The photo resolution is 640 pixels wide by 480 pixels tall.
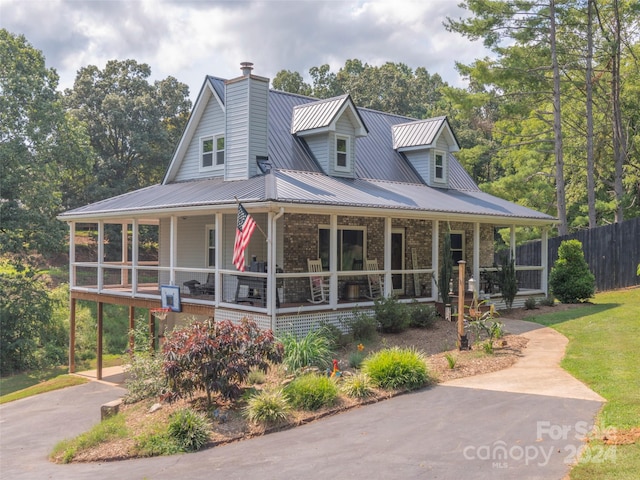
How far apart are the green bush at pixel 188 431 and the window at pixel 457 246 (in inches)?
559

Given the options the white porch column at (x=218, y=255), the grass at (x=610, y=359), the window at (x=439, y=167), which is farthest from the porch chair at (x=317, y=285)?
the window at (x=439, y=167)

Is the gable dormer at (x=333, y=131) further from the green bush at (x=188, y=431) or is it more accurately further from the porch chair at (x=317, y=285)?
the green bush at (x=188, y=431)

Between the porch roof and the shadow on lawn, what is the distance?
3389mm

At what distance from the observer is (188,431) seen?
30.6ft

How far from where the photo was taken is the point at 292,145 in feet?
61.7

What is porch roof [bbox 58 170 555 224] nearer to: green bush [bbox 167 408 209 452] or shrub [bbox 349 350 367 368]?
shrub [bbox 349 350 367 368]

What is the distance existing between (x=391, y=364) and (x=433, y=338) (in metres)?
4.13

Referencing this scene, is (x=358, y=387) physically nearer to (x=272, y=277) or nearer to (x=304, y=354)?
(x=304, y=354)

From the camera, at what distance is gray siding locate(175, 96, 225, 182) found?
62.8ft

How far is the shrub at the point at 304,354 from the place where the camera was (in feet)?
39.6

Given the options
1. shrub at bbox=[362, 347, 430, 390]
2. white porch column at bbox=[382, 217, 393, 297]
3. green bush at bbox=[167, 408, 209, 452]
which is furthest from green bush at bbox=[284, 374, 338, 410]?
white porch column at bbox=[382, 217, 393, 297]

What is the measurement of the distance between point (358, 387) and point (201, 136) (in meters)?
11.7

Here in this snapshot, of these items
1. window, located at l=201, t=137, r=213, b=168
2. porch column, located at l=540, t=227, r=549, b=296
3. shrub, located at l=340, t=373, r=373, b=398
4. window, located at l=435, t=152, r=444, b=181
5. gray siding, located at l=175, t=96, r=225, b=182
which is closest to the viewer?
shrub, located at l=340, t=373, r=373, b=398

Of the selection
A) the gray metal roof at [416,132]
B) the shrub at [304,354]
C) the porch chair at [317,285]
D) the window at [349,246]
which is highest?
the gray metal roof at [416,132]
